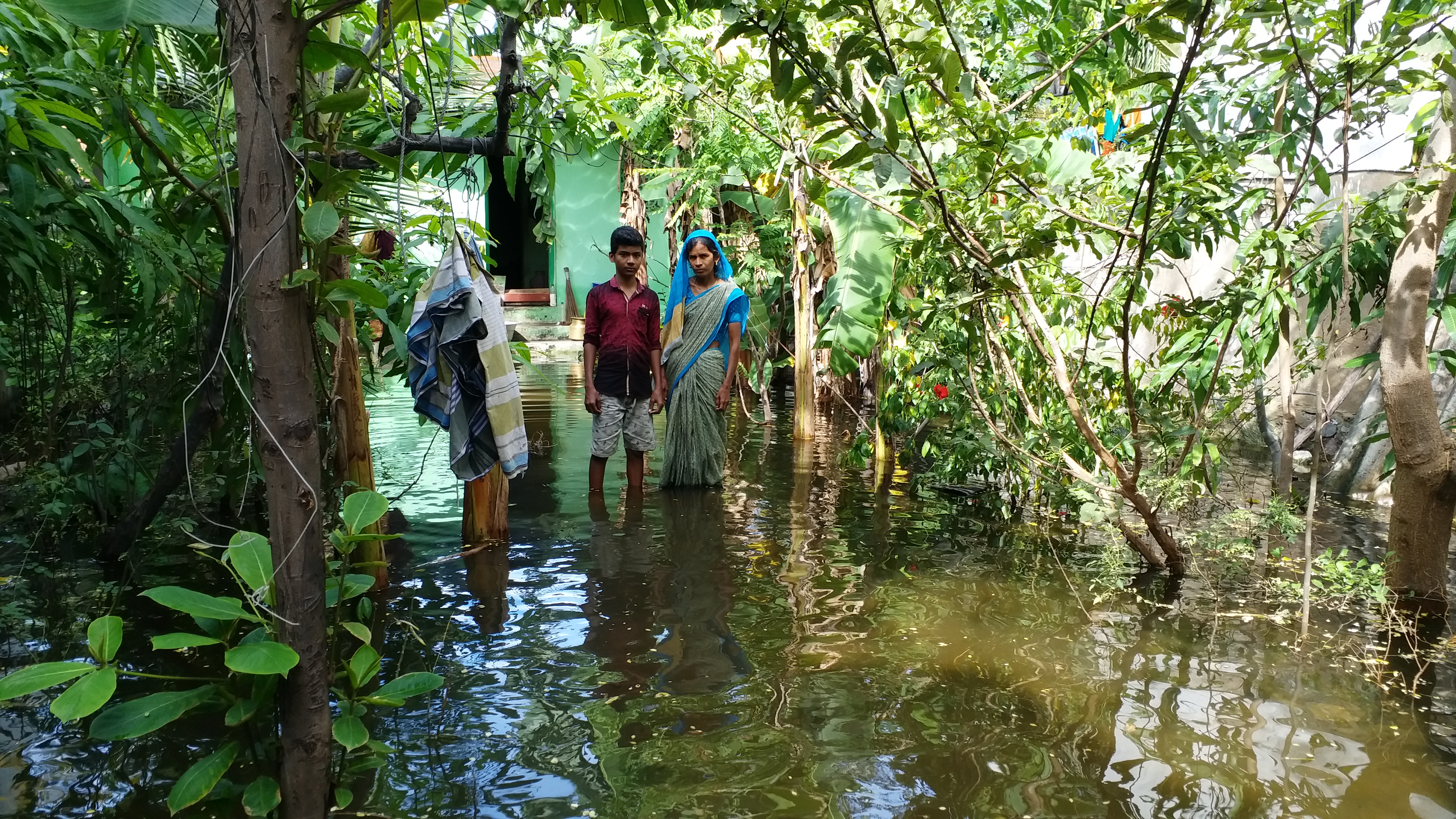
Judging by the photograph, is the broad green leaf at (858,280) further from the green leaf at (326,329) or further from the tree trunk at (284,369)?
the tree trunk at (284,369)

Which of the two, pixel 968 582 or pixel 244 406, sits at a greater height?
pixel 244 406

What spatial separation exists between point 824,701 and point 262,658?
5.89ft

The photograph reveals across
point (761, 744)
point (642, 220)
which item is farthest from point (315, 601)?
point (642, 220)

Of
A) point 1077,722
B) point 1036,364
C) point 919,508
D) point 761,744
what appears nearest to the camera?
point 761,744

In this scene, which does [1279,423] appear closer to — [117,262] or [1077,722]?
[1077,722]

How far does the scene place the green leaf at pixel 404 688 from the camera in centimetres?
232

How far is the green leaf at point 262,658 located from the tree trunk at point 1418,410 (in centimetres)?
399

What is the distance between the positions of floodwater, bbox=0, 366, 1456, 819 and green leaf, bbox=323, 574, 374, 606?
235mm

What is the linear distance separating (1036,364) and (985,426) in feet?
1.38

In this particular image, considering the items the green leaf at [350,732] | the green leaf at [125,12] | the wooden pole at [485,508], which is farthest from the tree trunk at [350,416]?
the green leaf at [350,732]

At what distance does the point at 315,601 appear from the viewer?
2.21 metres

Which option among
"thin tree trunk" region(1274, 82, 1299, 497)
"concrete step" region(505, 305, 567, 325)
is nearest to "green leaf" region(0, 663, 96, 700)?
"thin tree trunk" region(1274, 82, 1299, 497)

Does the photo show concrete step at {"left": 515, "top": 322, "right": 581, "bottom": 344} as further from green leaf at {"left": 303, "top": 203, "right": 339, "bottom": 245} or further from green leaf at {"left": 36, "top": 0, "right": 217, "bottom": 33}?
green leaf at {"left": 303, "top": 203, "right": 339, "bottom": 245}

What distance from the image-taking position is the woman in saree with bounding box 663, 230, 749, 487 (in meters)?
6.31
